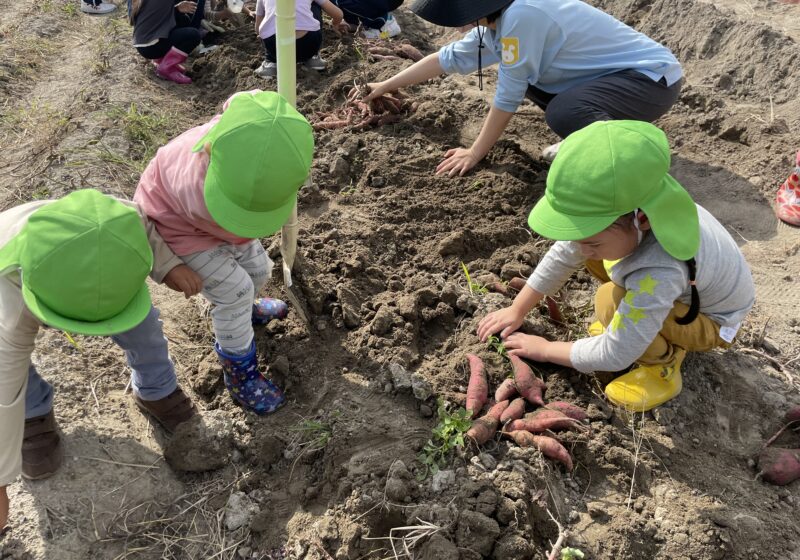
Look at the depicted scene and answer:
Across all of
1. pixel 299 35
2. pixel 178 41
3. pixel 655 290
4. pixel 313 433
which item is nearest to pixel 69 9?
pixel 178 41

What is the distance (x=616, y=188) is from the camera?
6.49 ft

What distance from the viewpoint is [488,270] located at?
3.21m

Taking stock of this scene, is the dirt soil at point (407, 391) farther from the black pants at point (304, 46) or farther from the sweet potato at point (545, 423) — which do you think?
the black pants at point (304, 46)

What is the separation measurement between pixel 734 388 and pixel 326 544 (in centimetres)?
184

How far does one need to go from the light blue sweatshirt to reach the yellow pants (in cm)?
142

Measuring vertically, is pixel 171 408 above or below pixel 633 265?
below

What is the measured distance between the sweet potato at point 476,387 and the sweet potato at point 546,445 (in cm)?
17

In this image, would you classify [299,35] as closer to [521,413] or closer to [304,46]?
[304,46]

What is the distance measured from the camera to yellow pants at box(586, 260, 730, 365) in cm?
249

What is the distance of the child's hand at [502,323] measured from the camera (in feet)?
8.89

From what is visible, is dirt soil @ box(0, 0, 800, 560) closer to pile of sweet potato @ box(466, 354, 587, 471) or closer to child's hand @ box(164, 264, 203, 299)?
pile of sweet potato @ box(466, 354, 587, 471)

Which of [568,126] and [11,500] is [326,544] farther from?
[568,126]

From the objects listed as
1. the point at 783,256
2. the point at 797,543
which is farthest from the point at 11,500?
the point at 783,256

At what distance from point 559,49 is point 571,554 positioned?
2.68 m
